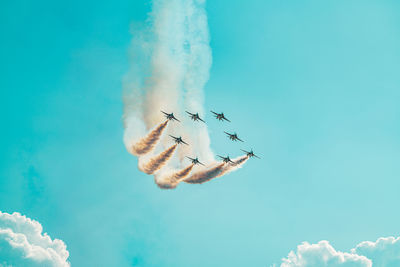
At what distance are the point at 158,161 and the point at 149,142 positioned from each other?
667 cm

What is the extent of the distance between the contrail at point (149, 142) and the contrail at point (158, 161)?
3281mm

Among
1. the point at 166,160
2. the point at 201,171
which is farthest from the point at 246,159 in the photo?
the point at 166,160

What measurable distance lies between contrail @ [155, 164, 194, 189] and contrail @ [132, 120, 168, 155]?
10.6 m

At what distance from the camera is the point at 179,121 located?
8656cm

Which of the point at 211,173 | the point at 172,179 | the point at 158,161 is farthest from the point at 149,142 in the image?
the point at 211,173

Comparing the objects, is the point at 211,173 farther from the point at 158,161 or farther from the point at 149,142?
the point at 149,142

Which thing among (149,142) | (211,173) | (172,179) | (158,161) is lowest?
(172,179)

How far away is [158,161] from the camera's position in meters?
89.9

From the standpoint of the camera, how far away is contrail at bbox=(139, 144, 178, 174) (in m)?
88.9

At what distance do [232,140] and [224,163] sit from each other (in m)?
6.93

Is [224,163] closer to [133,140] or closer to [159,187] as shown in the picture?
[159,187]

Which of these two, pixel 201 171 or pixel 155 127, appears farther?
pixel 201 171

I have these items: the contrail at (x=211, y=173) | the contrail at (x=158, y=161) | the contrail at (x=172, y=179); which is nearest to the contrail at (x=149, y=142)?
the contrail at (x=158, y=161)

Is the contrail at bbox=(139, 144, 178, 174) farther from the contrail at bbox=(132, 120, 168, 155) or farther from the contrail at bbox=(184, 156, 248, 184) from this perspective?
the contrail at bbox=(184, 156, 248, 184)
